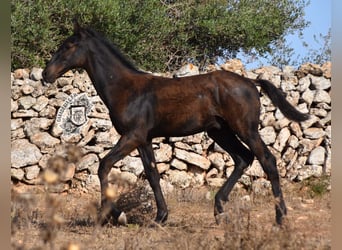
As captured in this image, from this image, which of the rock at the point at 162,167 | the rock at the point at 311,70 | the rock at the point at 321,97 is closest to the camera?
the rock at the point at 162,167

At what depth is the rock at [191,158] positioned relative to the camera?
10359 mm

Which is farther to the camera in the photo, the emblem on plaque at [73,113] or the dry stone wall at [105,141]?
the emblem on plaque at [73,113]

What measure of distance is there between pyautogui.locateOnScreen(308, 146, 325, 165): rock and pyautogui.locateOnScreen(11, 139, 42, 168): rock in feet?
15.3

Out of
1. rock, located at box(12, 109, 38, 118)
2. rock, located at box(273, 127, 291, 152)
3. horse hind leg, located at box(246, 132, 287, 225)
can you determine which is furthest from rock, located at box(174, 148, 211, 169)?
horse hind leg, located at box(246, 132, 287, 225)

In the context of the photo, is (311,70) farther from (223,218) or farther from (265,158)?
(223,218)

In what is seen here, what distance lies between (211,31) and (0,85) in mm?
12443

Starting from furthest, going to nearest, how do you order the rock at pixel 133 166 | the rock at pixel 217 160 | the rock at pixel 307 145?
the rock at pixel 307 145
the rock at pixel 217 160
the rock at pixel 133 166

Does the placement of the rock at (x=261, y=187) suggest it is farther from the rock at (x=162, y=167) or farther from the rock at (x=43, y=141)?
the rock at (x=43, y=141)

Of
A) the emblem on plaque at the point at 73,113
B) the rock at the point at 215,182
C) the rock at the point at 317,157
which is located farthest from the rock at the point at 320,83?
the emblem on plaque at the point at 73,113

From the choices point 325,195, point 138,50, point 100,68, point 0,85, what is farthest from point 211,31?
point 0,85

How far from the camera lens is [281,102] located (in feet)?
22.7

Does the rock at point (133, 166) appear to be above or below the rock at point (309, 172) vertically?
above

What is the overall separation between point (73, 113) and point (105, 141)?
742mm

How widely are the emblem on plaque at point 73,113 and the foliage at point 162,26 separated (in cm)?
209
